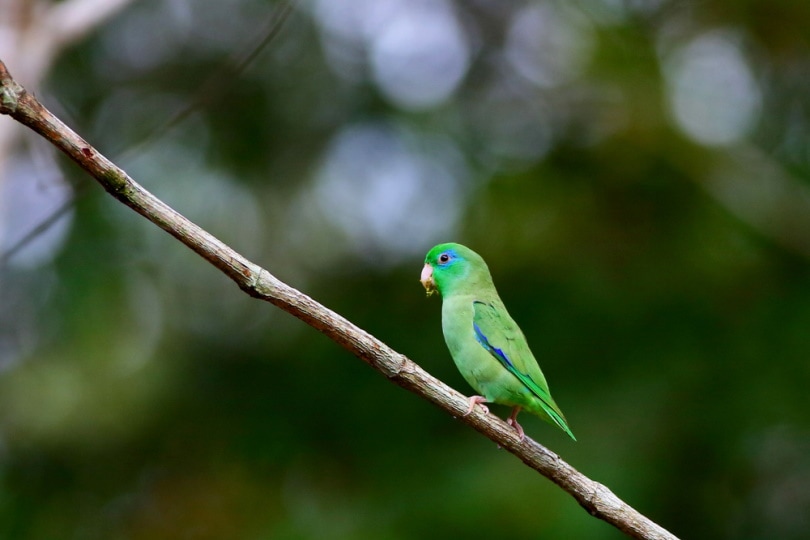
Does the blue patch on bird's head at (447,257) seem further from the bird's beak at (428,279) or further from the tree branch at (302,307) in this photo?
the tree branch at (302,307)

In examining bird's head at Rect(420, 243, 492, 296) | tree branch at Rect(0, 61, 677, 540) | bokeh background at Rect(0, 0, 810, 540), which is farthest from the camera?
bokeh background at Rect(0, 0, 810, 540)

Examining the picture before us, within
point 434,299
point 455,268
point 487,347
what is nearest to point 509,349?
point 487,347

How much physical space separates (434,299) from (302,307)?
5.71 metres

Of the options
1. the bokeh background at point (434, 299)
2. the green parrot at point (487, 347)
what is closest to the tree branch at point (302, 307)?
the green parrot at point (487, 347)

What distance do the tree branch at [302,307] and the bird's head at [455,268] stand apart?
955 millimetres

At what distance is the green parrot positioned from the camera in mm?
4031

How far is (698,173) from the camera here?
28.7ft

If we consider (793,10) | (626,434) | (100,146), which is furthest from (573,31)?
(100,146)

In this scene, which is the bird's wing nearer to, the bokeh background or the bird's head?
the bird's head

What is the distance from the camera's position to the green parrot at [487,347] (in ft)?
13.2

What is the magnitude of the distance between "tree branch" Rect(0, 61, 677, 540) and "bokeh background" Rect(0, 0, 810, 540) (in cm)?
398

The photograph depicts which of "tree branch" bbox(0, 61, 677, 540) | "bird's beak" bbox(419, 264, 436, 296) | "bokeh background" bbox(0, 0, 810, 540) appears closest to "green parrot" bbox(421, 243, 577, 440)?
"bird's beak" bbox(419, 264, 436, 296)

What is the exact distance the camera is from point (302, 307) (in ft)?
10.00

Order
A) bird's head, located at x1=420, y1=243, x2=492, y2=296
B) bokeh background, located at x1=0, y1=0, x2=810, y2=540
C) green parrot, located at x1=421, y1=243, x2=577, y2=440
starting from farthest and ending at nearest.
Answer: bokeh background, located at x1=0, y1=0, x2=810, y2=540
bird's head, located at x1=420, y1=243, x2=492, y2=296
green parrot, located at x1=421, y1=243, x2=577, y2=440
